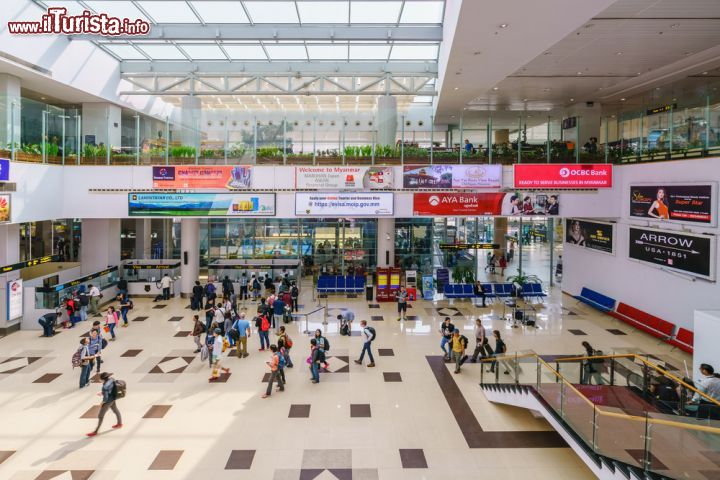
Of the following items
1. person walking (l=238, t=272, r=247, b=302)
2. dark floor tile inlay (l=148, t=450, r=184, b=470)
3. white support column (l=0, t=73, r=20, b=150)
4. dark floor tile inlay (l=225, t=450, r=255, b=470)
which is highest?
white support column (l=0, t=73, r=20, b=150)

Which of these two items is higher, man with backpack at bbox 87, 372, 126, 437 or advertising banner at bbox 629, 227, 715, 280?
advertising banner at bbox 629, 227, 715, 280

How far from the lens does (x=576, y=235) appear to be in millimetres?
18453

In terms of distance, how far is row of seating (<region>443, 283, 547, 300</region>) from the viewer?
1706 cm

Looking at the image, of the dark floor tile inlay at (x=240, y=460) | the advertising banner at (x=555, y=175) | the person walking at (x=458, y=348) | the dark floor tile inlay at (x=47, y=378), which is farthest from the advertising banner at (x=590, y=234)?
the dark floor tile inlay at (x=47, y=378)

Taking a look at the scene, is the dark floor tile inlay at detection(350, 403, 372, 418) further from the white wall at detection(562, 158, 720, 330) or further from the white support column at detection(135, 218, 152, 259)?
the white support column at detection(135, 218, 152, 259)

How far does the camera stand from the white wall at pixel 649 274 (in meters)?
11.7

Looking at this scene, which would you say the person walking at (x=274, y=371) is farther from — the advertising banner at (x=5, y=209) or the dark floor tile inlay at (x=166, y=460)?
the advertising banner at (x=5, y=209)

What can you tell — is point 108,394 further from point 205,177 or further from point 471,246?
point 471,246

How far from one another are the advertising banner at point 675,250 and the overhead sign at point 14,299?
1861 centimetres

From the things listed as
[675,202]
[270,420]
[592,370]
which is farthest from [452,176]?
[270,420]

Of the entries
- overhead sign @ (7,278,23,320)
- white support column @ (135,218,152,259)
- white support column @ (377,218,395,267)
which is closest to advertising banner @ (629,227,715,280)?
white support column @ (377,218,395,267)

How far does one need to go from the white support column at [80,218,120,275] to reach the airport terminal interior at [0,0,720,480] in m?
0.12

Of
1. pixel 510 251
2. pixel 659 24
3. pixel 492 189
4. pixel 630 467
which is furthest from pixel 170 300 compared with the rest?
pixel 510 251

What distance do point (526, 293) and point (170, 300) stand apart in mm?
13390
